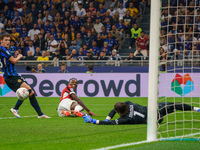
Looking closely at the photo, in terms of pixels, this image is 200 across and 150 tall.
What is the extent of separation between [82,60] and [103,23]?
13.6 feet

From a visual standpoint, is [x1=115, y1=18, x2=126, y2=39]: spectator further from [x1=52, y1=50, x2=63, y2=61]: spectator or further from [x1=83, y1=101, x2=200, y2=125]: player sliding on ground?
[x1=83, y1=101, x2=200, y2=125]: player sliding on ground

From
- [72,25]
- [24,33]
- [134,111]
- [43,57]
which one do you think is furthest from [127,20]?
[134,111]

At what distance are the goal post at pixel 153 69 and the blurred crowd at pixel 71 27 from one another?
546 inches

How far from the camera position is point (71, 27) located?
23.1 meters

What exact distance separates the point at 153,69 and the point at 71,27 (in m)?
17.5

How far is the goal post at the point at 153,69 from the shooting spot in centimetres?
602

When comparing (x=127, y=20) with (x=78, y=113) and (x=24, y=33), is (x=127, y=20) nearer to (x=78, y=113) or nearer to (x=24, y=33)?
(x=24, y=33)

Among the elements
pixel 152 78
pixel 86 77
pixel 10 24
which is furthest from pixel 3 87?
pixel 152 78

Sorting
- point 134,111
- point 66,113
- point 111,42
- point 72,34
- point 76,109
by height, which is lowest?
point 66,113

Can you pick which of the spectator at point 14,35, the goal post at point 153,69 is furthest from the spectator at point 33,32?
the goal post at point 153,69

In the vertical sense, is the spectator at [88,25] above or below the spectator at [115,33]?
above

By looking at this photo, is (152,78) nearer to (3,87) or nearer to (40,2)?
(3,87)

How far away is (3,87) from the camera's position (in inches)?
724

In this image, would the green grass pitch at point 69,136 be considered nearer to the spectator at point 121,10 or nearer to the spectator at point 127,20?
the spectator at point 127,20
